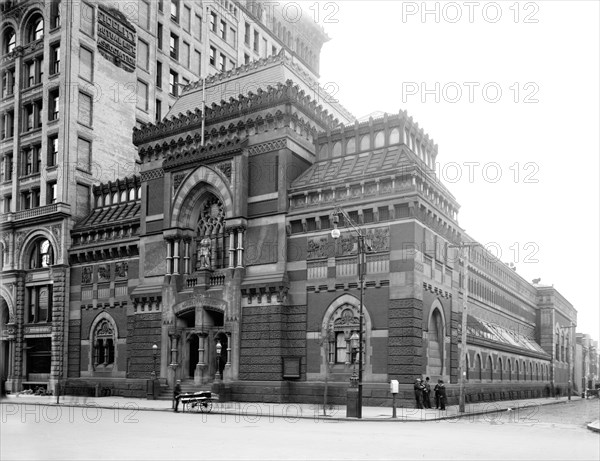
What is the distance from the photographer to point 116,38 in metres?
58.2

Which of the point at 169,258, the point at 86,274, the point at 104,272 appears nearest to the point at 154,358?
the point at 169,258

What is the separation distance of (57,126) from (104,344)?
57.1ft

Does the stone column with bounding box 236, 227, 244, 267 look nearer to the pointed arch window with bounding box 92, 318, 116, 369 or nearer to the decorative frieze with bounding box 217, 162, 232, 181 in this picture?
the decorative frieze with bounding box 217, 162, 232, 181

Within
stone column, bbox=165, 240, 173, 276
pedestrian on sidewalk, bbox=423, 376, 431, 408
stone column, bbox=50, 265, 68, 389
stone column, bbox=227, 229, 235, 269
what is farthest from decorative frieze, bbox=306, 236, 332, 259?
stone column, bbox=50, 265, 68, 389

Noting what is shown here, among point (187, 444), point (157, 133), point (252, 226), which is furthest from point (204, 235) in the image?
point (187, 444)

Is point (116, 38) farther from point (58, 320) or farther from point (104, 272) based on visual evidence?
point (58, 320)

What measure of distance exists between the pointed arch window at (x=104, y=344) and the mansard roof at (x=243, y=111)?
12.8 meters

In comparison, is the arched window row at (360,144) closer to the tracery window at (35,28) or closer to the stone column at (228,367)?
the stone column at (228,367)

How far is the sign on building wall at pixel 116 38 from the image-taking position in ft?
186

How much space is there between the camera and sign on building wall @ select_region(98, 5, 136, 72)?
186 ft

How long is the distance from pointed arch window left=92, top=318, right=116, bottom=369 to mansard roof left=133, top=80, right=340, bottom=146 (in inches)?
506

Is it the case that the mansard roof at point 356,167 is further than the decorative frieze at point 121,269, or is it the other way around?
the decorative frieze at point 121,269

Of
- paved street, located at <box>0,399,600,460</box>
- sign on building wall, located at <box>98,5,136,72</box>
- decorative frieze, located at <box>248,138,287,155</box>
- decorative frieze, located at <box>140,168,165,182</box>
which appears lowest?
paved street, located at <box>0,399,600,460</box>

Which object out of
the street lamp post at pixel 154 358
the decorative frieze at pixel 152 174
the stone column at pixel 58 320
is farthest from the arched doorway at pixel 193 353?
the stone column at pixel 58 320
